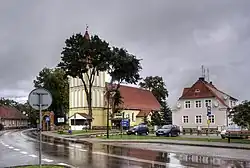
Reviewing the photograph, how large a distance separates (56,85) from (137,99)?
20417 millimetres

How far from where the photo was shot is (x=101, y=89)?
8394 cm

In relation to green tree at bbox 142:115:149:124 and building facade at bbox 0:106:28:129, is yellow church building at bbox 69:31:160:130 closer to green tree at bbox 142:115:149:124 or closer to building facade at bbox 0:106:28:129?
green tree at bbox 142:115:149:124

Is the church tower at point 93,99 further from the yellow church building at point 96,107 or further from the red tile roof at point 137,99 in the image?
the red tile roof at point 137,99

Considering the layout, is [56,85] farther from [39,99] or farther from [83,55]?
[39,99]

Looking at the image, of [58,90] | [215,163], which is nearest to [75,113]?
[58,90]

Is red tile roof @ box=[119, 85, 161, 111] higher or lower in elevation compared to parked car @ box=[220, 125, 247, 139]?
higher

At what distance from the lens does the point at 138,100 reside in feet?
309

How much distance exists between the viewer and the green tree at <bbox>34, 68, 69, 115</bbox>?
87688mm

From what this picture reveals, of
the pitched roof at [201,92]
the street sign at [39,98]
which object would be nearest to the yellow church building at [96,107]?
the pitched roof at [201,92]

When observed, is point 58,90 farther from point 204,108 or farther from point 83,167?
point 83,167

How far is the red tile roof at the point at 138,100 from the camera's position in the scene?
89.8m

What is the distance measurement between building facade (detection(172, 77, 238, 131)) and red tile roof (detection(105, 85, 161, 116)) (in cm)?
2330

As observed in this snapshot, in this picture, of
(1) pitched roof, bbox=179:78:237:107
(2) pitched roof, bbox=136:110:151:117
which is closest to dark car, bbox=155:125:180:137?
(1) pitched roof, bbox=179:78:237:107

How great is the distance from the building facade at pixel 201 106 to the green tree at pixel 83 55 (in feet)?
49.6
